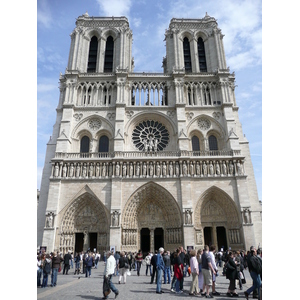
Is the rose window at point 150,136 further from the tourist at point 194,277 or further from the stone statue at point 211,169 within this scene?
the tourist at point 194,277

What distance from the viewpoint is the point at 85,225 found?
18781 mm

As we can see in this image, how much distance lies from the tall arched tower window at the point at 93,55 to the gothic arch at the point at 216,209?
56.0 feet

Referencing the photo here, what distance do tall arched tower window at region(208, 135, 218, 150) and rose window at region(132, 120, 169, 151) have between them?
389cm

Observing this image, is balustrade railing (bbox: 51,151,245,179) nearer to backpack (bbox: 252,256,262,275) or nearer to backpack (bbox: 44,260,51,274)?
backpack (bbox: 44,260,51,274)

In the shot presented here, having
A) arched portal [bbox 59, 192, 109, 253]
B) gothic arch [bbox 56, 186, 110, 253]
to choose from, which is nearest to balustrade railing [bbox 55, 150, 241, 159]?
gothic arch [bbox 56, 186, 110, 253]

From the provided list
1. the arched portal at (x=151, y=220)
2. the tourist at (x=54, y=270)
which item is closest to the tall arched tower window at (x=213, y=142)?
the arched portal at (x=151, y=220)

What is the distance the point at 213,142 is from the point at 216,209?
6.10 m

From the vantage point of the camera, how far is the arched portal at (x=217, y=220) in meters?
18.2

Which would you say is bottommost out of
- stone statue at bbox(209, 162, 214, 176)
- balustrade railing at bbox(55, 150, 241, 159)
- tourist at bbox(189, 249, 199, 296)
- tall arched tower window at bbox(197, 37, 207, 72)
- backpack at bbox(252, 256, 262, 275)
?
tourist at bbox(189, 249, 199, 296)

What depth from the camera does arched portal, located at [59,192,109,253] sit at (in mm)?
18094

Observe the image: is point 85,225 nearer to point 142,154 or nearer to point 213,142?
point 142,154

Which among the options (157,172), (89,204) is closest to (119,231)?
(89,204)

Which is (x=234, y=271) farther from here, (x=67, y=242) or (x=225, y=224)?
(x=67, y=242)

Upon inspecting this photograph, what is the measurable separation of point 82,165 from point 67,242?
5810 mm
